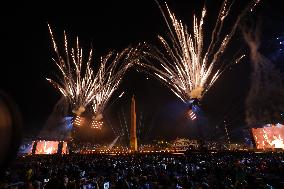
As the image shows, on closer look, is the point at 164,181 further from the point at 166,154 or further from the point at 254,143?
the point at 254,143

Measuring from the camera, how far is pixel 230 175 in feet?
43.5

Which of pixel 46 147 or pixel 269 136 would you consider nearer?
pixel 269 136

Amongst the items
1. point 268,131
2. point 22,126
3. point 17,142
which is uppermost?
point 268,131

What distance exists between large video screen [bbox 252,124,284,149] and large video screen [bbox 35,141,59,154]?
4166 cm

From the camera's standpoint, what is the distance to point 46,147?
52000mm

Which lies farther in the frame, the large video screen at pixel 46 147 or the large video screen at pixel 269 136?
the large video screen at pixel 46 147

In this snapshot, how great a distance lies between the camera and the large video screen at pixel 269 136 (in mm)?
44219

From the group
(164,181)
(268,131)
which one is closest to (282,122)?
(268,131)

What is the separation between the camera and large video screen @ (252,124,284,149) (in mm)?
44219

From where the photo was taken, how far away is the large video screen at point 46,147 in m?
50.2

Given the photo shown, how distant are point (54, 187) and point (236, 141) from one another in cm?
10236

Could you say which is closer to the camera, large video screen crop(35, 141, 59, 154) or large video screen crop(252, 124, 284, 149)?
large video screen crop(252, 124, 284, 149)

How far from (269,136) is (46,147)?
44738 mm

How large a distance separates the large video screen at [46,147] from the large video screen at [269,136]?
1640 inches
